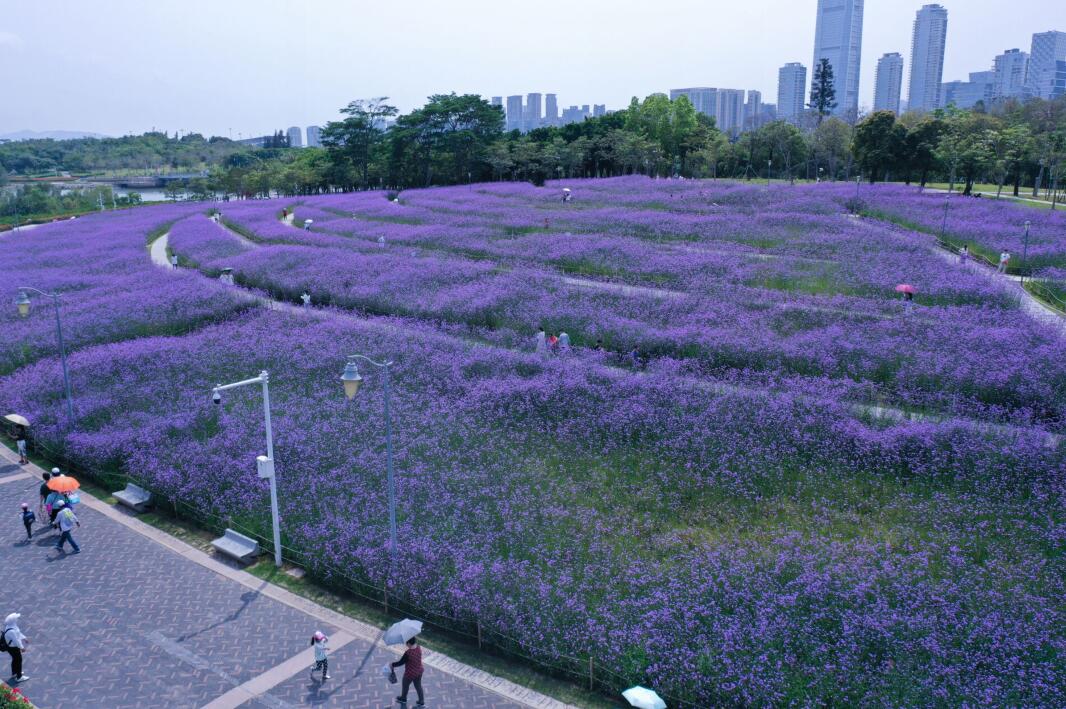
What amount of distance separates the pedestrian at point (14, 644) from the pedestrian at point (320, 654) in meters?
5.09

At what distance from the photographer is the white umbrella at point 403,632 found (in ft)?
38.5

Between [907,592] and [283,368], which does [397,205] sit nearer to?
[283,368]

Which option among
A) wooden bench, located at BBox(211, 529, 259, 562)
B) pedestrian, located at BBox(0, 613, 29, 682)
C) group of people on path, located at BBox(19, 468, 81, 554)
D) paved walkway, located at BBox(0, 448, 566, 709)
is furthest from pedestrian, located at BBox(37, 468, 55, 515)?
pedestrian, located at BBox(0, 613, 29, 682)

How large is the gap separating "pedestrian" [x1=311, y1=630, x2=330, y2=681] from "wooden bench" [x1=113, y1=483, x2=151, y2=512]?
9.03 metres

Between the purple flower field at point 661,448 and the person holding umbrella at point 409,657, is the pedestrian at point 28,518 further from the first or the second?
the person holding umbrella at point 409,657

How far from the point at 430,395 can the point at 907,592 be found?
14205 mm

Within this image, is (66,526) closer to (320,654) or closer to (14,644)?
(14,644)

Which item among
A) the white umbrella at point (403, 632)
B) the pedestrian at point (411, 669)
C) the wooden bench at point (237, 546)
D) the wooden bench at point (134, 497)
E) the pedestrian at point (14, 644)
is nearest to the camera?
the pedestrian at point (411, 669)

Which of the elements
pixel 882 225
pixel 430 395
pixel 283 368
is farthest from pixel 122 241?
pixel 882 225

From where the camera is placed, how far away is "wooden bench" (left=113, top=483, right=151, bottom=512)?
18953mm

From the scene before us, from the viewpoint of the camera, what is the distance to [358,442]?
1998 cm

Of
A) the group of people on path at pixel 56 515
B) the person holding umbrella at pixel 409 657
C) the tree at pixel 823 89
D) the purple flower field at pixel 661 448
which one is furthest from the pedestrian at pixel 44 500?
the tree at pixel 823 89

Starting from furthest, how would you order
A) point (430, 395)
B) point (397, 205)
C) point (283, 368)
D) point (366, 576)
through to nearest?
point (397, 205), point (283, 368), point (430, 395), point (366, 576)

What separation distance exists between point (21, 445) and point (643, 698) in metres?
20.7
